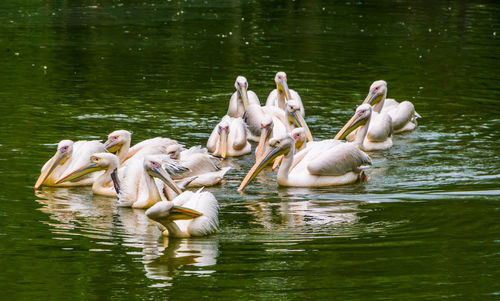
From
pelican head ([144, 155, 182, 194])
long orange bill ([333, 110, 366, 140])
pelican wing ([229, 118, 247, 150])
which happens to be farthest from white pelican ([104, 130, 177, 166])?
long orange bill ([333, 110, 366, 140])

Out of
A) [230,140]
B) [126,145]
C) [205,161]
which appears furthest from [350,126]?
[126,145]

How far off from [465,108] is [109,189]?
5829 millimetres

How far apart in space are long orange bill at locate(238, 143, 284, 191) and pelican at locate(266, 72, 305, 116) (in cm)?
218

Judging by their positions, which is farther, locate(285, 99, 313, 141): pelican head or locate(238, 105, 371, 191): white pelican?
locate(285, 99, 313, 141): pelican head

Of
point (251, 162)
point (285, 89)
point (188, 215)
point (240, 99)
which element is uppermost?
point (285, 89)

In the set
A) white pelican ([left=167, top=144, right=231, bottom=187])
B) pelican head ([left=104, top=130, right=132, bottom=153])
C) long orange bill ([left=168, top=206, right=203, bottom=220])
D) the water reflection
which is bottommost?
the water reflection

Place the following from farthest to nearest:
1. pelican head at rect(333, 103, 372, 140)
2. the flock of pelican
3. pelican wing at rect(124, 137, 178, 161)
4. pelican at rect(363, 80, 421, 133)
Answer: pelican at rect(363, 80, 421, 133)
pelican head at rect(333, 103, 372, 140)
pelican wing at rect(124, 137, 178, 161)
the flock of pelican

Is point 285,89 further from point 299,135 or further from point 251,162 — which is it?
point 299,135

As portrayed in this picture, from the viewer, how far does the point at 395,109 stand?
11492 mm

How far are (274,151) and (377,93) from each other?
119 inches

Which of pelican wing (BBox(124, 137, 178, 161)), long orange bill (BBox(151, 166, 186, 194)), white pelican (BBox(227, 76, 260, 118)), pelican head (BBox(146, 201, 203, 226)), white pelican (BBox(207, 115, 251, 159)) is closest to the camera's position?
pelican head (BBox(146, 201, 203, 226))

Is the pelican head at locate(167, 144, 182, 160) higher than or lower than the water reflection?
higher

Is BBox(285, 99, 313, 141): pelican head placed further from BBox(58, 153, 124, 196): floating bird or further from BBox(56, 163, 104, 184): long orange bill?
BBox(56, 163, 104, 184): long orange bill

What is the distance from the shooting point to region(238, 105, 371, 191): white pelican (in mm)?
8750
